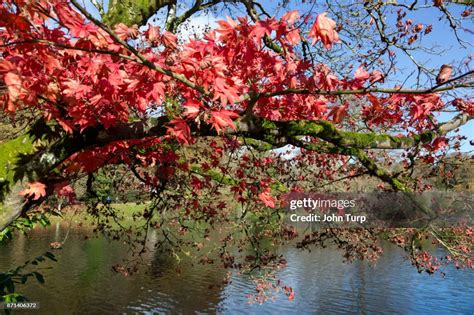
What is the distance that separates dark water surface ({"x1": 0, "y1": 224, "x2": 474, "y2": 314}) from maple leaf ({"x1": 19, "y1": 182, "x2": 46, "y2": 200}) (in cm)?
998

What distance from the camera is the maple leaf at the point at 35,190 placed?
3.07 metres

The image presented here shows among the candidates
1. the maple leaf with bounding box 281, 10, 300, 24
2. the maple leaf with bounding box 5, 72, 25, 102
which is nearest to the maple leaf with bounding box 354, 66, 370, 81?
the maple leaf with bounding box 281, 10, 300, 24

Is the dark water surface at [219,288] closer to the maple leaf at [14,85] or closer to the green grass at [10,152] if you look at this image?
the green grass at [10,152]

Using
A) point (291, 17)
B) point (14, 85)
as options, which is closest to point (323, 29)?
point (291, 17)

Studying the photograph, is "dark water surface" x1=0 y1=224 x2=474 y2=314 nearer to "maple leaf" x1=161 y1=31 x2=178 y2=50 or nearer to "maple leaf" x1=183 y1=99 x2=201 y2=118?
"maple leaf" x1=183 y1=99 x2=201 y2=118

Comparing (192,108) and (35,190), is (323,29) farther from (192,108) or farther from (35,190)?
(35,190)

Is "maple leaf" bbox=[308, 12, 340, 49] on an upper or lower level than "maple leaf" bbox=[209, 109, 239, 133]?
upper

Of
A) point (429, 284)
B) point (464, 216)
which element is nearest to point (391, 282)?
point (429, 284)

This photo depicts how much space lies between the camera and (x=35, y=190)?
10.1 ft

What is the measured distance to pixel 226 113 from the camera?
2809 millimetres

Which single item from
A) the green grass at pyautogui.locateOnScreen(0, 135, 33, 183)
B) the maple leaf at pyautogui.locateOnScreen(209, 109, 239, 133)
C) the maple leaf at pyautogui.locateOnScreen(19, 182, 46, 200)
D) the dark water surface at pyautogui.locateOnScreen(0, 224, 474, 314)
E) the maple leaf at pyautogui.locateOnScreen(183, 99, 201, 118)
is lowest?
the dark water surface at pyautogui.locateOnScreen(0, 224, 474, 314)

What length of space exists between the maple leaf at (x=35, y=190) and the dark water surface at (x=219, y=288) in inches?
393

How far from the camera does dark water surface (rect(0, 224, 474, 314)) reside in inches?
554

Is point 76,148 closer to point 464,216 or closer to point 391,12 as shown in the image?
point 391,12
